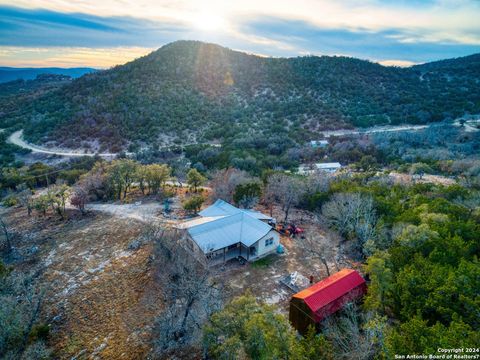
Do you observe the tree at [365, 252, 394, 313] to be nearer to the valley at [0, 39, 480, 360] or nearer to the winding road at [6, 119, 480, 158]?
the valley at [0, 39, 480, 360]

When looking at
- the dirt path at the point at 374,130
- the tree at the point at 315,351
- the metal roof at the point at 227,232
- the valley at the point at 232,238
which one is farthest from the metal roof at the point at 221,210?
the dirt path at the point at 374,130

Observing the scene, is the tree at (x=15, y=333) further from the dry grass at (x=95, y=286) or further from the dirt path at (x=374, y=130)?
the dirt path at (x=374, y=130)

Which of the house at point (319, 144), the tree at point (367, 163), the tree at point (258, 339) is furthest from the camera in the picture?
the house at point (319, 144)

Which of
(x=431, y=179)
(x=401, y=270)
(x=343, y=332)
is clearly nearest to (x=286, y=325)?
(x=343, y=332)

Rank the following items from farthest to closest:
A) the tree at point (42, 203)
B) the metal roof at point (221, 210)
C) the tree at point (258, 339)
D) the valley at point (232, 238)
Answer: the tree at point (42, 203) → the metal roof at point (221, 210) → the valley at point (232, 238) → the tree at point (258, 339)

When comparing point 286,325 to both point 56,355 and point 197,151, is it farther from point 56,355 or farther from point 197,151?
point 197,151

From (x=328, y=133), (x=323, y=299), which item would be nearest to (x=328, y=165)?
(x=328, y=133)

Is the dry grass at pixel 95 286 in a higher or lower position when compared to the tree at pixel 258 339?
lower
